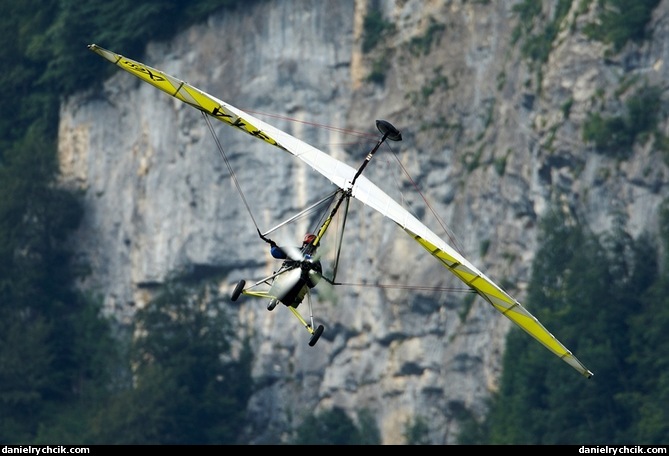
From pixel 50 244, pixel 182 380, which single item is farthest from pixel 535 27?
pixel 50 244

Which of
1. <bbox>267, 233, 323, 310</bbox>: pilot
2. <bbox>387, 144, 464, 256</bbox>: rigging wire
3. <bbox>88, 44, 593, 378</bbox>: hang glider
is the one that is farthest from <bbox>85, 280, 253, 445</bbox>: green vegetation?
<bbox>267, 233, 323, 310</bbox>: pilot

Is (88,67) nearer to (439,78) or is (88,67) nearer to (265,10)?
(265,10)

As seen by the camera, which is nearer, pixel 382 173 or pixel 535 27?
pixel 535 27

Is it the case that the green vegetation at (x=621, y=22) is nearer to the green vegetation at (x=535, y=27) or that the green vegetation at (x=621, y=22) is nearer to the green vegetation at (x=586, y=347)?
the green vegetation at (x=535, y=27)

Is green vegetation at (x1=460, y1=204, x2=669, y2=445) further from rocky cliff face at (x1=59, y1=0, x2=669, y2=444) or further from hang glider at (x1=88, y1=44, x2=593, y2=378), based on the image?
hang glider at (x1=88, y1=44, x2=593, y2=378)

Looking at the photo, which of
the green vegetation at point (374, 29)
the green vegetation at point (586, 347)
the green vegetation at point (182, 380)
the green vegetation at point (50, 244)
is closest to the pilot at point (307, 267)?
the green vegetation at point (586, 347)

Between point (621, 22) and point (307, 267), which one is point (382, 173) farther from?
point (307, 267)
